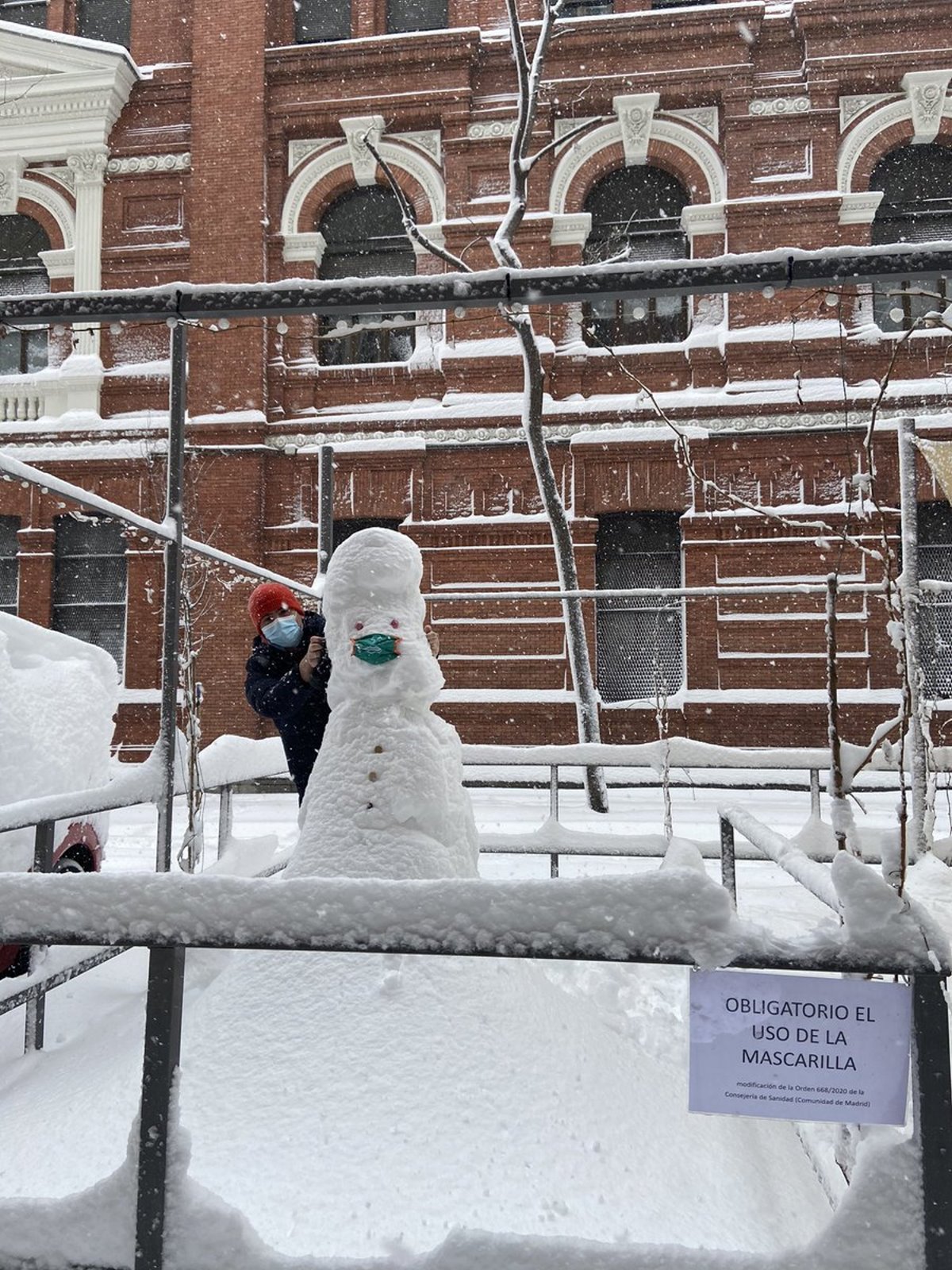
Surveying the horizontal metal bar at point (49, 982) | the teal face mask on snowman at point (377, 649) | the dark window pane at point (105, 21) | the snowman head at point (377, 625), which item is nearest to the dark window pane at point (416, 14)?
the dark window pane at point (105, 21)

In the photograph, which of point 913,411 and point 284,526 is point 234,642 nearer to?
point 284,526

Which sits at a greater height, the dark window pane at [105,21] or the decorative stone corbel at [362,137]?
the dark window pane at [105,21]

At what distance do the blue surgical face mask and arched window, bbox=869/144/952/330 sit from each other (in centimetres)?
1003

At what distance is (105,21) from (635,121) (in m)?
A: 7.88

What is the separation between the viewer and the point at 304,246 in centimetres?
1198

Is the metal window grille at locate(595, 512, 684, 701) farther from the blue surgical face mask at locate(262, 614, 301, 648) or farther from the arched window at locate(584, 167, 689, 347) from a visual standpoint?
the blue surgical face mask at locate(262, 614, 301, 648)

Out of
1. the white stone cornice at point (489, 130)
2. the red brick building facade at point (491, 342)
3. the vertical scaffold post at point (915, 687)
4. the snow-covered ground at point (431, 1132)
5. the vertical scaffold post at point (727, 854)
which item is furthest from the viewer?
the white stone cornice at point (489, 130)

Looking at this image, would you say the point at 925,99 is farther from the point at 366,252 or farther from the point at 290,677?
the point at 290,677

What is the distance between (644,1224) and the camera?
1580 mm

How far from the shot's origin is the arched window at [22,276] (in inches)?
491

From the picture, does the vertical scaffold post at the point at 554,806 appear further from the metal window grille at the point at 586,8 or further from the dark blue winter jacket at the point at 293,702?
the metal window grille at the point at 586,8

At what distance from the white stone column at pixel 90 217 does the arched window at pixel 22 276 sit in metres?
0.74

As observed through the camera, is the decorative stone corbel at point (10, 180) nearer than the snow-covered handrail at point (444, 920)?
No

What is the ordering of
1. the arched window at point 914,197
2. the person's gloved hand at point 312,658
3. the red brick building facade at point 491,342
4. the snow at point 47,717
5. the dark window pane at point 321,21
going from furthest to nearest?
the dark window pane at point 321,21
the arched window at point 914,197
the red brick building facade at point 491,342
the person's gloved hand at point 312,658
the snow at point 47,717
